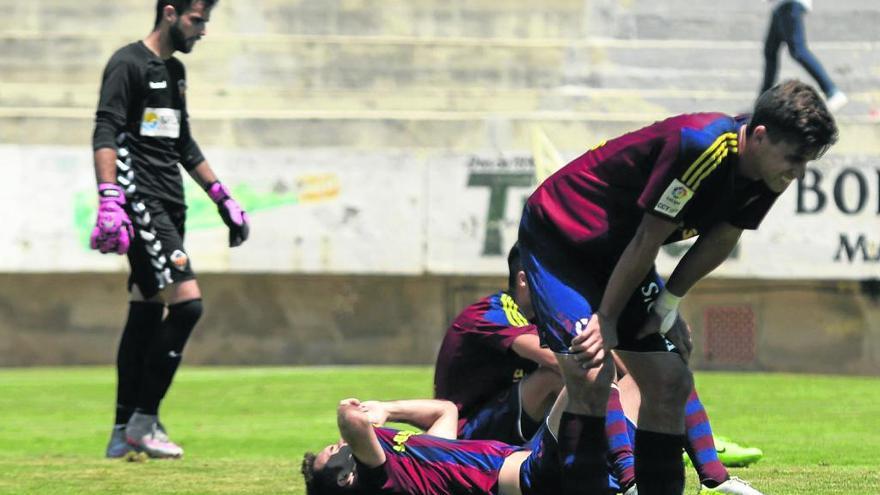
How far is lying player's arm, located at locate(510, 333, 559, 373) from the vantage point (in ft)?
21.3

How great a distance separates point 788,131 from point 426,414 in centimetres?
255

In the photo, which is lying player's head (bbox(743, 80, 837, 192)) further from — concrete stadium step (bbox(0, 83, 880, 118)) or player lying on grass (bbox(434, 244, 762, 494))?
concrete stadium step (bbox(0, 83, 880, 118))

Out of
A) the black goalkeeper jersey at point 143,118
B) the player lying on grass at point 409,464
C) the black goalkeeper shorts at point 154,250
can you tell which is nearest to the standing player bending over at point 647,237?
the player lying on grass at point 409,464

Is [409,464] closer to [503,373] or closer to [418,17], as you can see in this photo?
[503,373]

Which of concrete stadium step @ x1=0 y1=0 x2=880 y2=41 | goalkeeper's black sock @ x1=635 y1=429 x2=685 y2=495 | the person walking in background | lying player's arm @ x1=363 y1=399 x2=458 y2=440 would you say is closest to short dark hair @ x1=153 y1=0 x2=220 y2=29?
lying player's arm @ x1=363 y1=399 x2=458 y2=440

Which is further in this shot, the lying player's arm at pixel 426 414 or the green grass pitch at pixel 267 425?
the green grass pitch at pixel 267 425

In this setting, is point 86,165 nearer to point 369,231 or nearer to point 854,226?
point 369,231

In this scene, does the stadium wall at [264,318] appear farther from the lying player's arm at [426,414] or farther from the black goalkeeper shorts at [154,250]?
the lying player's arm at [426,414]

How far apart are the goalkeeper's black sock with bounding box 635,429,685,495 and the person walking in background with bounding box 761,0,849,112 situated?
12.2 meters

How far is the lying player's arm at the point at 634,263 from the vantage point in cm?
495

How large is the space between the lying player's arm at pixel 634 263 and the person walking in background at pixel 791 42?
12.4m

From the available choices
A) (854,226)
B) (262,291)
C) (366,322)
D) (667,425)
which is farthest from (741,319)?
(667,425)

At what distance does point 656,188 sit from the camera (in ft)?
16.0

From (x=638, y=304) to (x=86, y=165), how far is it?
Result: 11639 mm
